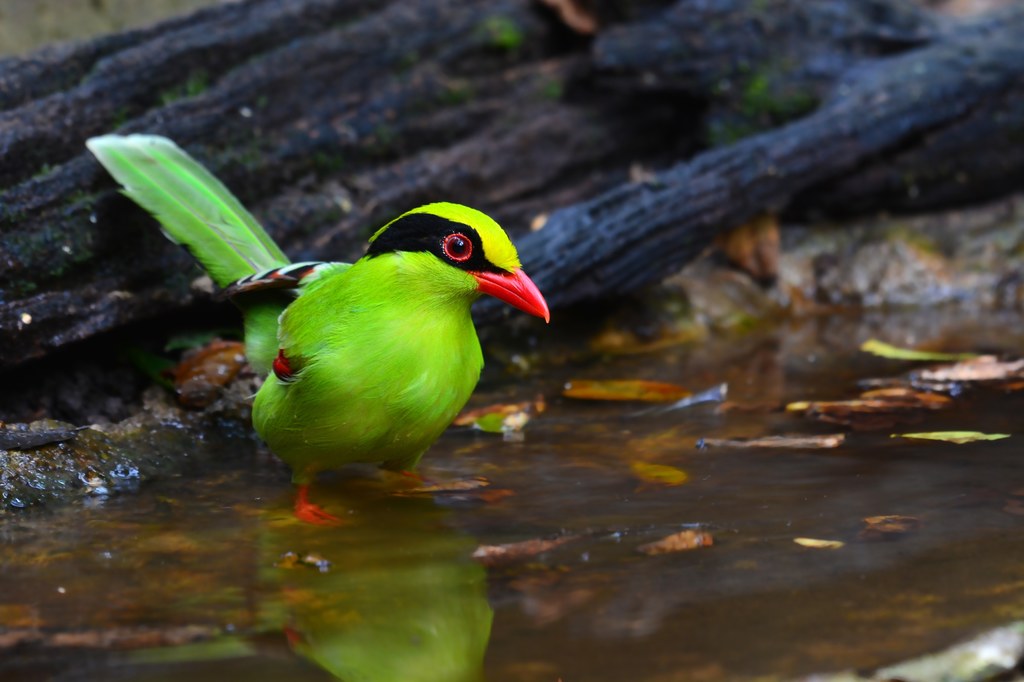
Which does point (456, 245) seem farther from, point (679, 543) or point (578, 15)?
point (578, 15)

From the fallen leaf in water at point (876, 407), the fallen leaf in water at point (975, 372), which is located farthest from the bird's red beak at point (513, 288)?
the fallen leaf in water at point (975, 372)

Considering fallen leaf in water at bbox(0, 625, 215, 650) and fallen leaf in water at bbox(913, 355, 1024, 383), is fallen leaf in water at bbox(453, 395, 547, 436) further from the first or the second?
fallen leaf in water at bbox(0, 625, 215, 650)

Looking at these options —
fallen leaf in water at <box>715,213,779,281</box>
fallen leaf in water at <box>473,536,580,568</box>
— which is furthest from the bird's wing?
fallen leaf in water at <box>715,213,779,281</box>

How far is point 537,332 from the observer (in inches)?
218

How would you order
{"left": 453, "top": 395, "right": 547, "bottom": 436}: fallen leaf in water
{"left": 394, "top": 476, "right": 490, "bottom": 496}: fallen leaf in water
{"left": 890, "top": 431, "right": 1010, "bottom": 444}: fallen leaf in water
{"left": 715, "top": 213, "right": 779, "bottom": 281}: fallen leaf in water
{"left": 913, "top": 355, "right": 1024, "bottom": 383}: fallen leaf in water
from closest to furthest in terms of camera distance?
{"left": 394, "top": 476, "right": 490, "bottom": 496}: fallen leaf in water
{"left": 890, "top": 431, "right": 1010, "bottom": 444}: fallen leaf in water
{"left": 453, "top": 395, "right": 547, "bottom": 436}: fallen leaf in water
{"left": 913, "top": 355, "right": 1024, "bottom": 383}: fallen leaf in water
{"left": 715, "top": 213, "right": 779, "bottom": 281}: fallen leaf in water

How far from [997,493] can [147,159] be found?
315cm

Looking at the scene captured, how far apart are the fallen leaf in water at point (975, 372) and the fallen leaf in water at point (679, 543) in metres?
2.11

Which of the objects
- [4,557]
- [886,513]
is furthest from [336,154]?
[886,513]

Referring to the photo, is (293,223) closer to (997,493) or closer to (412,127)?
(412,127)

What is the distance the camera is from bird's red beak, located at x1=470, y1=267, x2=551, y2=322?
3.52 meters

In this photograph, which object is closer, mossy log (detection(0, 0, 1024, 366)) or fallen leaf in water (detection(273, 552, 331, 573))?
fallen leaf in water (detection(273, 552, 331, 573))

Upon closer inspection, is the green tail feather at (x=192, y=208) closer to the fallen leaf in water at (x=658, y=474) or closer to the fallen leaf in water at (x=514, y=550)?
the fallen leaf in water at (x=658, y=474)

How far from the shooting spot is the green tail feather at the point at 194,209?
418 cm

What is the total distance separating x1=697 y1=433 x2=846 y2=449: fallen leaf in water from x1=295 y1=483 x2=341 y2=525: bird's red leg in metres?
1.31
